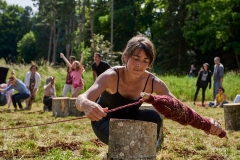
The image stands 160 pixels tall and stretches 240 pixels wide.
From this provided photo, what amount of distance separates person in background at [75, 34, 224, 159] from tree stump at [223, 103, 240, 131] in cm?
440

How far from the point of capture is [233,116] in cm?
748

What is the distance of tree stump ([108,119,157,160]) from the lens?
8.80ft

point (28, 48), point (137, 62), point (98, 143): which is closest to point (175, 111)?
point (137, 62)

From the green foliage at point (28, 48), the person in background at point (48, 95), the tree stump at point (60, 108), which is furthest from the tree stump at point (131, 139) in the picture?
the green foliage at point (28, 48)

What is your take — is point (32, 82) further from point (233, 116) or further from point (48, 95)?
point (233, 116)

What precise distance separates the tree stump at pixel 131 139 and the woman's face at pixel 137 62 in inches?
20.8

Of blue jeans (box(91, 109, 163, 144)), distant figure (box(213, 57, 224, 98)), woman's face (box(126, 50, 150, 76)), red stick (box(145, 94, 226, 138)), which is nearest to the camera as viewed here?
red stick (box(145, 94, 226, 138))

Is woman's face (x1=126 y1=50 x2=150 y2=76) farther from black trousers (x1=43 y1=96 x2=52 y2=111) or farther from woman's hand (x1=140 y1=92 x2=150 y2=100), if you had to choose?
black trousers (x1=43 y1=96 x2=52 y2=111)

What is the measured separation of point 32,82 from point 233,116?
7589 mm

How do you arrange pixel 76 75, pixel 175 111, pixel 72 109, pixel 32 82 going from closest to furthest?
1. pixel 175 111
2. pixel 72 109
3. pixel 76 75
4. pixel 32 82

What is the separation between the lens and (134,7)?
150ft

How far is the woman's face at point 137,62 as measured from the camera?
3.02 m

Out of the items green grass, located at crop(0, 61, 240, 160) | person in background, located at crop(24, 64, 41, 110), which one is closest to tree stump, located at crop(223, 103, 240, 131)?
green grass, located at crop(0, 61, 240, 160)

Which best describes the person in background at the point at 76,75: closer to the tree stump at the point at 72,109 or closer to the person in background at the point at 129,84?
the tree stump at the point at 72,109
